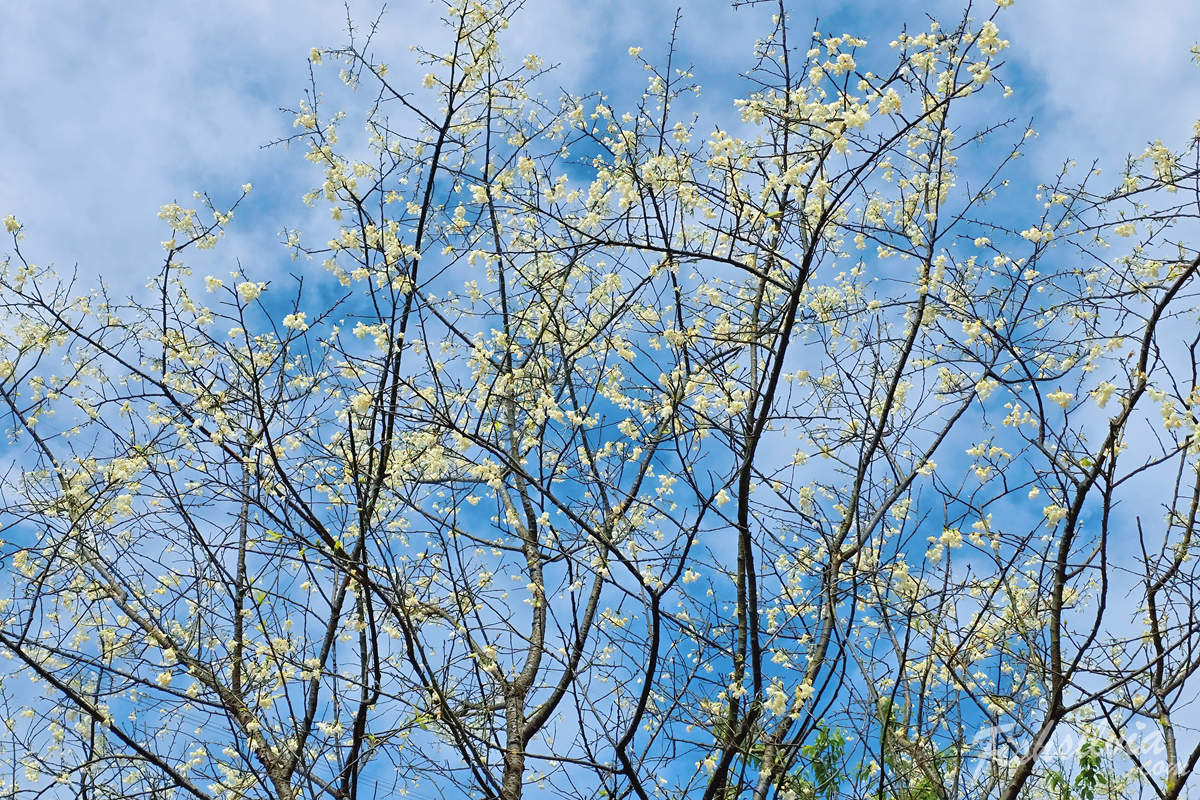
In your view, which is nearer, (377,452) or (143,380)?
(377,452)

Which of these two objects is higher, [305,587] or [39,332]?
[39,332]

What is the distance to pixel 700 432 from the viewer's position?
4.99 metres

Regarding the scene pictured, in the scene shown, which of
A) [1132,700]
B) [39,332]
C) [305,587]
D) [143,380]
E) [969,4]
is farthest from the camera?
[39,332]

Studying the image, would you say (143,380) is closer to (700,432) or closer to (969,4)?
(700,432)

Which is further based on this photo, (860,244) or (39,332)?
(39,332)

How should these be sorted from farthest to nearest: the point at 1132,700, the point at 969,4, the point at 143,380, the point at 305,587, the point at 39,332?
the point at 39,332
the point at 143,380
the point at 305,587
the point at 969,4
the point at 1132,700

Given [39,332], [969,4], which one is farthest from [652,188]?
[39,332]

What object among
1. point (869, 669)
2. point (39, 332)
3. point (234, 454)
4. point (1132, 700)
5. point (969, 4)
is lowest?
point (1132, 700)

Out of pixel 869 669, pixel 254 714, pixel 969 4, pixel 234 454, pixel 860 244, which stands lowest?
pixel 869 669

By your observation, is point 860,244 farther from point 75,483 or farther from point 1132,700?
point 75,483

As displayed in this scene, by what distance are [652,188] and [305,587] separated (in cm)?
259

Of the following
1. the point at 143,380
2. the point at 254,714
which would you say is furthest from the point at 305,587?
the point at 143,380

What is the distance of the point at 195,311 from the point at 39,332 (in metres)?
1.14

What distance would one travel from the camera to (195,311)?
214 inches
